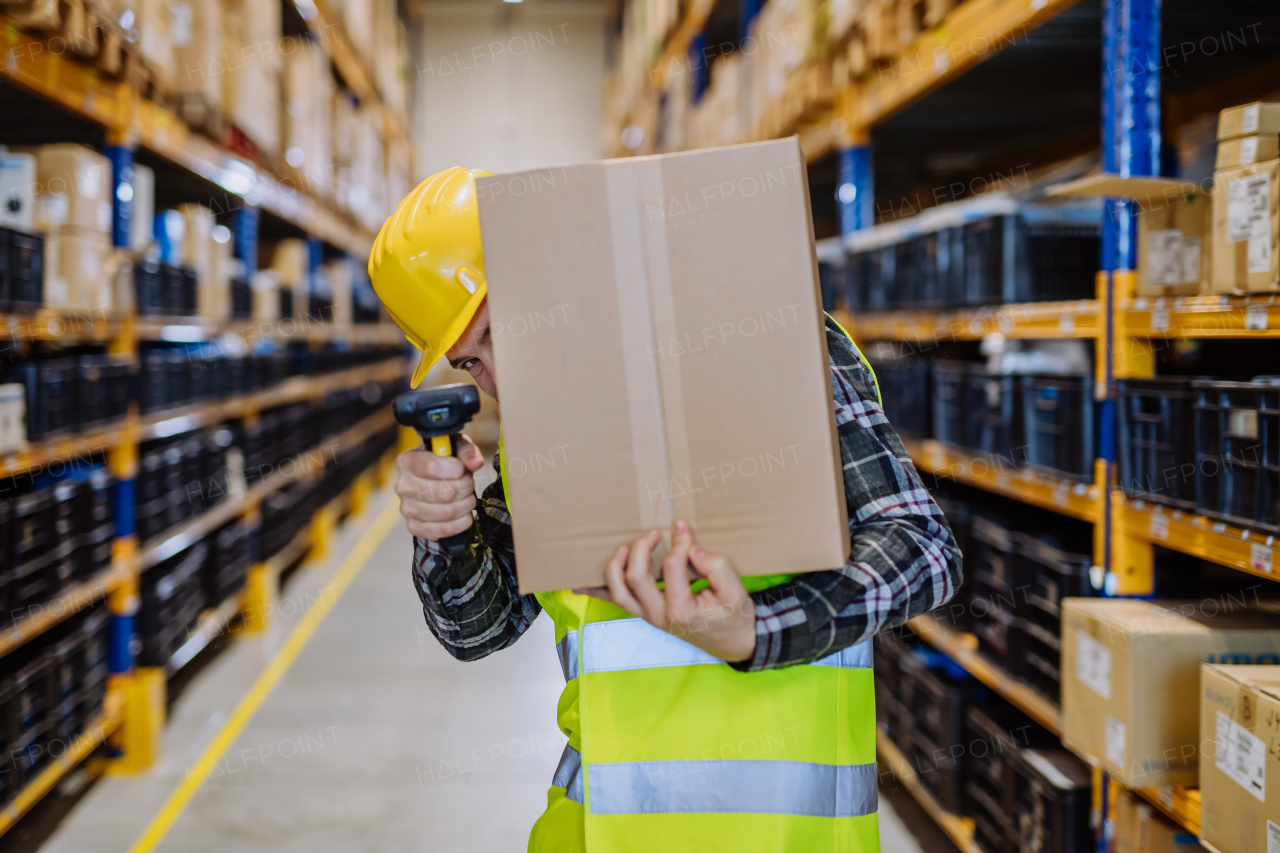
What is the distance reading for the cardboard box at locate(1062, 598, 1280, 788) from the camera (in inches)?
74.1

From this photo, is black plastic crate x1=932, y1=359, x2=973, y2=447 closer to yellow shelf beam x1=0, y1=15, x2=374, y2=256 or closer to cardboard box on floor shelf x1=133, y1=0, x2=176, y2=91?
yellow shelf beam x1=0, y1=15, x2=374, y2=256

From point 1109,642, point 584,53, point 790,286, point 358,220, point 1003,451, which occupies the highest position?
point 584,53

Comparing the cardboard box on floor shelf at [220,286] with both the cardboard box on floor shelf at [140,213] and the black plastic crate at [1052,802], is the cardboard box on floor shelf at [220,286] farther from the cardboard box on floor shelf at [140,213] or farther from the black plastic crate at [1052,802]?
the black plastic crate at [1052,802]

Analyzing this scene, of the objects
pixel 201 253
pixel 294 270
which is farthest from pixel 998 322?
pixel 294 270

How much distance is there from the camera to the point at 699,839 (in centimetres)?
118

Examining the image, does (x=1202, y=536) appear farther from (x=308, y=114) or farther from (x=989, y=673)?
(x=308, y=114)

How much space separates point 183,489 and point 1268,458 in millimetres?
4122

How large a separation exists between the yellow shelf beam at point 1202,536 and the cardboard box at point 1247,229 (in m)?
0.47

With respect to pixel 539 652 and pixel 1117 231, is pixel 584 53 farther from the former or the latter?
pixel 1117 231

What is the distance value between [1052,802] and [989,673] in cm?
46

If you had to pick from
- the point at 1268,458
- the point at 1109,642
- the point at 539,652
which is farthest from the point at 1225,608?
the point at 539,652

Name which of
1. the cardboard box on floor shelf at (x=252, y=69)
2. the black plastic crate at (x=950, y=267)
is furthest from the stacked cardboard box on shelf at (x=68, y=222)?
the black plastic crate at (x=950, y=267)

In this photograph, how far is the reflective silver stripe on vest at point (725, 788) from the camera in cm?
117

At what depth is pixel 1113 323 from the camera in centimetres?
218
